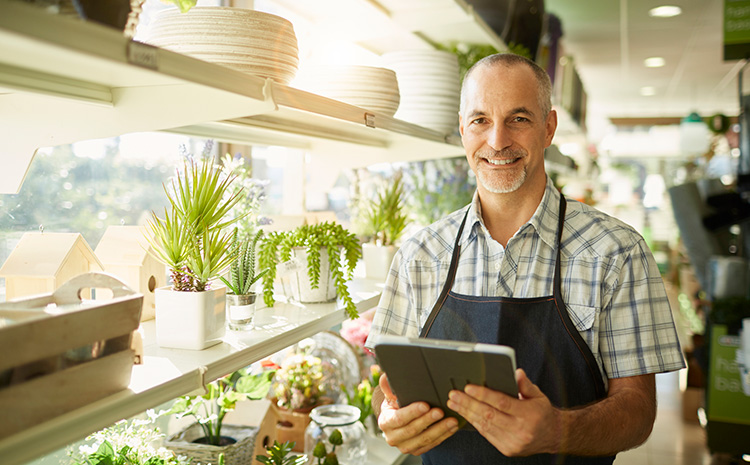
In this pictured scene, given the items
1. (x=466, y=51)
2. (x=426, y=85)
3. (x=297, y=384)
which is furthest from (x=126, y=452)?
(x=466, y=51)

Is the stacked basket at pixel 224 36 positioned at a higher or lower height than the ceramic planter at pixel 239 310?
higher

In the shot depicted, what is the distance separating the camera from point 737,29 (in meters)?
3.98

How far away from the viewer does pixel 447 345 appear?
1131 mm

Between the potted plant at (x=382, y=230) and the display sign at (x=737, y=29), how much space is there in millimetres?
2734

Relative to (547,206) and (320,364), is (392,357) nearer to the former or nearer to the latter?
(547,206)

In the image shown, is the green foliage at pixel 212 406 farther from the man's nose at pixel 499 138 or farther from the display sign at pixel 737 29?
the display sign at pixel 737 29

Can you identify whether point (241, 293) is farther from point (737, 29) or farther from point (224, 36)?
point (737, 29)

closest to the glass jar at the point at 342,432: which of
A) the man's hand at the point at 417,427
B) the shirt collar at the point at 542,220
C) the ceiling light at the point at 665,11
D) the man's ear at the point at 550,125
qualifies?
the man's hand at the point at 417,427

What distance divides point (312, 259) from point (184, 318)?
0.64 meters

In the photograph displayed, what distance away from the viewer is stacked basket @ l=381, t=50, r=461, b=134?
240 cm

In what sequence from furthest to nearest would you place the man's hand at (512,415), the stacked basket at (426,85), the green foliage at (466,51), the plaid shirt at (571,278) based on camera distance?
the green foliage at (466,51) < the stacked basket at (426,85) < the plaid shirt at (571,278) < the man's hand at (512,415)

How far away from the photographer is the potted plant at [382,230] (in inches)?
97.8

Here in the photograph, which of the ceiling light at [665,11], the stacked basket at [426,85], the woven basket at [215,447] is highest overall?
the ceiling light at [665,11]

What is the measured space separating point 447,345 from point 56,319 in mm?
636
